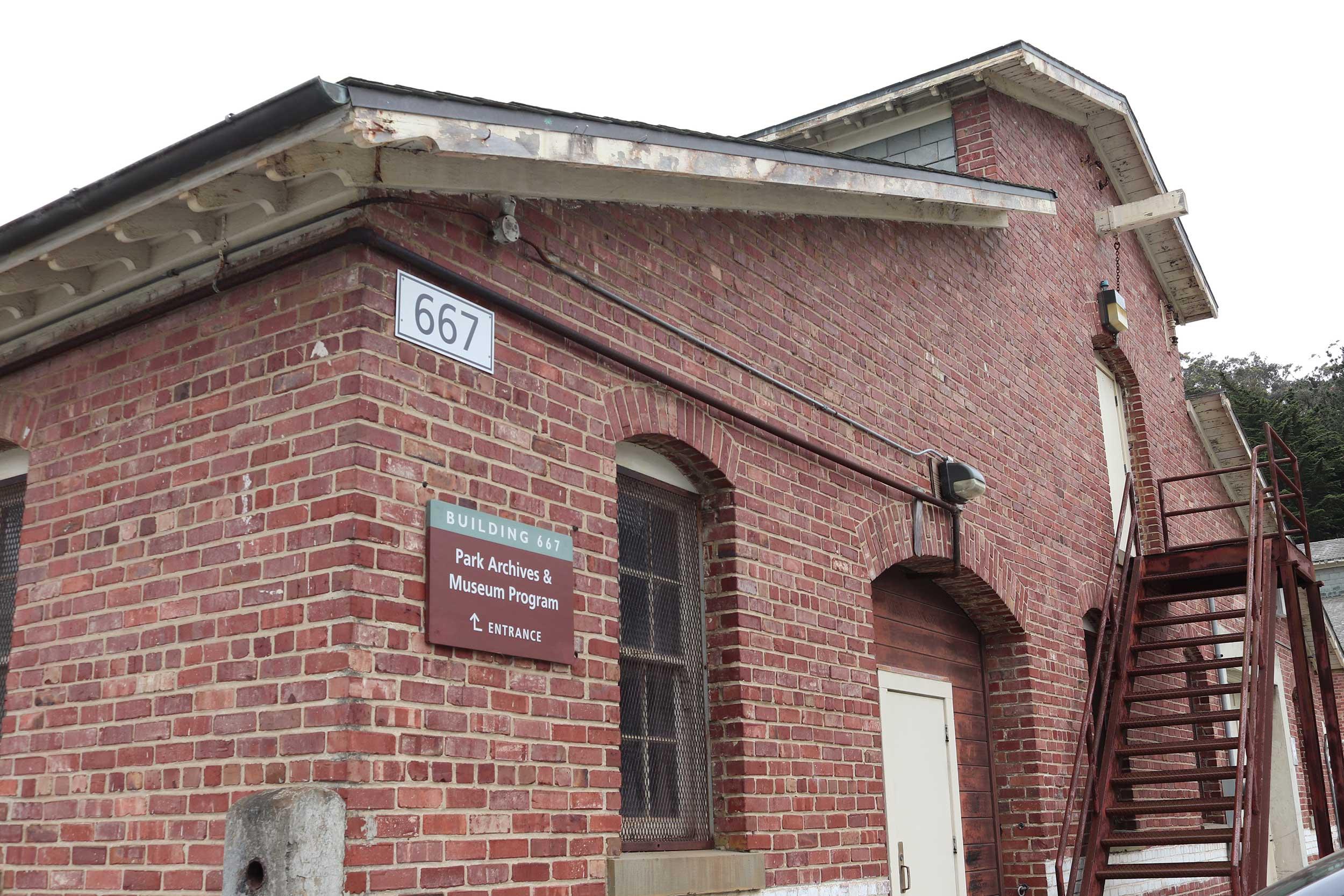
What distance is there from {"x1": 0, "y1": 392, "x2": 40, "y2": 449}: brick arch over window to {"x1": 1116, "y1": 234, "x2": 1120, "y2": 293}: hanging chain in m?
10.7

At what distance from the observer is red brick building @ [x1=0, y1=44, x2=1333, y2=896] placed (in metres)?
4.16

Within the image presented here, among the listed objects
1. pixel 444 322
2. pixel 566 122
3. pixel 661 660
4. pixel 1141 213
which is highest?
pixel 1141 213

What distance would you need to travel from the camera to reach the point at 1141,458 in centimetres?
1296

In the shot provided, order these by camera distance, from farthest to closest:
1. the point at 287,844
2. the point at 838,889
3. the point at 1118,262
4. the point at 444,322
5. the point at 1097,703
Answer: the point at 1118,262, the point at 1097,703, the point at 838,889, the point at 444,322, the point at 287,844

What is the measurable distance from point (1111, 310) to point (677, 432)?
7.71 metres

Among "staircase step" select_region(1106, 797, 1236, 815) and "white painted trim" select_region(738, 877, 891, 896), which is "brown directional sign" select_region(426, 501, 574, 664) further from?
"staircase step" select_region(1106, 797, 1236, 815)

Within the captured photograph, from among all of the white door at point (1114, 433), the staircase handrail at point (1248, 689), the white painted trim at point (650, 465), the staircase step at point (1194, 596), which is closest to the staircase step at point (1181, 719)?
the staircase handrail at point (1248, 689)

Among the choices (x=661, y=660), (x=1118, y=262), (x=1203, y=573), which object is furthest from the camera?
(x=1118, y=262)

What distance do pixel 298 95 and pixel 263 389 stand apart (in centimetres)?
123

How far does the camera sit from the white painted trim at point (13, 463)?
18.4 ft

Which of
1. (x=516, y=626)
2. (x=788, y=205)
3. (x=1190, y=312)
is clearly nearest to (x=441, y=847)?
→ (x=516, y=626)

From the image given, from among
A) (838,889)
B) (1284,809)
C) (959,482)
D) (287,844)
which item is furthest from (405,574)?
(1284,809)

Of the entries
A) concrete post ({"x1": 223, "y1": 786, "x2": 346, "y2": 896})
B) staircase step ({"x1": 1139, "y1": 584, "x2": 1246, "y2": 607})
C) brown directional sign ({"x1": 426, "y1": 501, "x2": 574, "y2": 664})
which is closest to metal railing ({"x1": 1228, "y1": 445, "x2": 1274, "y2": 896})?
staircase step ({"x1": 1139, "y1": 584, "x2": 1246, "y2": 607})

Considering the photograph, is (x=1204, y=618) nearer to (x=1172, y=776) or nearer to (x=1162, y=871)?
(x=1172, y=776)
